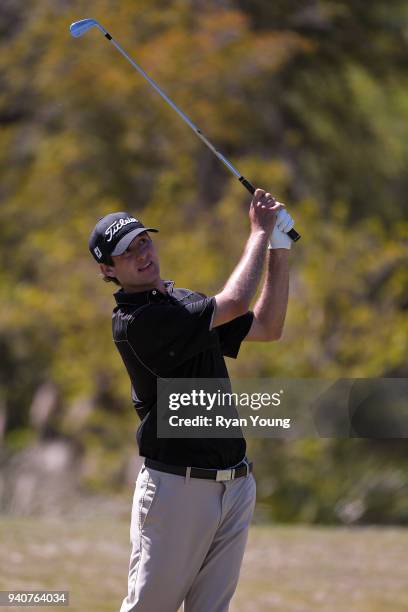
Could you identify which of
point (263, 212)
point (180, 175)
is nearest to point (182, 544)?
point (263, 212)

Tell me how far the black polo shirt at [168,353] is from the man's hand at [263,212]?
0.31m

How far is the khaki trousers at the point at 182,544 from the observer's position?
361cm

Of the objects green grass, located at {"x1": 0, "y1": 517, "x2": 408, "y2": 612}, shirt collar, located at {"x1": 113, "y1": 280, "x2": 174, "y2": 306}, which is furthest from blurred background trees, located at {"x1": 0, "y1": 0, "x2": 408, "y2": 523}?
shirt collar, located at {"x1": 113, "y1": 280, "x2": 174, "y2": 306}

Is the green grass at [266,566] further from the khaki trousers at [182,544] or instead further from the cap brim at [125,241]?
the cap brim at [125,241]

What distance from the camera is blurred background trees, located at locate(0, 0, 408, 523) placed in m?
12.7

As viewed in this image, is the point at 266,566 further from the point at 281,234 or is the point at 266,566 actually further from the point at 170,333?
the point at 170,333

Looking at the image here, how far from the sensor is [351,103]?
56.2 feet

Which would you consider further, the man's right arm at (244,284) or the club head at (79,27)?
the club head at (79,27)

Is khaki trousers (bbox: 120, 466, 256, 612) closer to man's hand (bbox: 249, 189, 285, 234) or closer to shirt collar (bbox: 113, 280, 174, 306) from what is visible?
shirt collar (bbox: 113, 280, 174, 306)

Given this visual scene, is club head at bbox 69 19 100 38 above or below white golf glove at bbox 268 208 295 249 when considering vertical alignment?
above

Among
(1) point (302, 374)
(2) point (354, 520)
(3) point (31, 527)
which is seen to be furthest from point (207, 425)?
(1) point (302, 374)

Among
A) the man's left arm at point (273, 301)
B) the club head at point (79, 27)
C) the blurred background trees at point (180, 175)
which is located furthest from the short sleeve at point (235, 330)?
the blurred background trees at point (180, 175)

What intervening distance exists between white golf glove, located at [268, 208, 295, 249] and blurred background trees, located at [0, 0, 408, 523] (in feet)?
27.3

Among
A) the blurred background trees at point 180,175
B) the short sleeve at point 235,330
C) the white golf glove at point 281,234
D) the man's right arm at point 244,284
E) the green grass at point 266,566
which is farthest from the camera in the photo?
the blurred background trees at point 180,175
